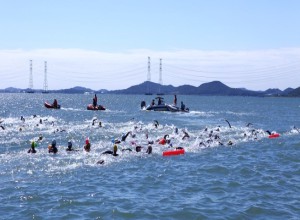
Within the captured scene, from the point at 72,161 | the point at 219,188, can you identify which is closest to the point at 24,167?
the point at 72,161

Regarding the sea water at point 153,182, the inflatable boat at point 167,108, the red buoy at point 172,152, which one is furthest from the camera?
the inflatable boat at point 167,108

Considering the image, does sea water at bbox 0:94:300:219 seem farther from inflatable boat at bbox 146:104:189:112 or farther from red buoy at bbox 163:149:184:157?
inflatable boat at bbox 146:104:189:112

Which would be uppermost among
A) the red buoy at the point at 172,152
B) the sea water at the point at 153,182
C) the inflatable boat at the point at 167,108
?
the inflatable boat at the point at 167,108

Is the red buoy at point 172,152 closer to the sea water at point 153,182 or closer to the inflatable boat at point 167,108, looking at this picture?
the sea water at point 153,182

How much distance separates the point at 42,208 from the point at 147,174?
7512 millimetres

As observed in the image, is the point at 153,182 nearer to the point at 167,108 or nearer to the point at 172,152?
the point at 172,152

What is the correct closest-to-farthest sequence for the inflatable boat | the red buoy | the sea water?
the sea water, the red buoy, the inflatable boat

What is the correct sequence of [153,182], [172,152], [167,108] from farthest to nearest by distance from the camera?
[167,108] < [172,152] < [153,182]

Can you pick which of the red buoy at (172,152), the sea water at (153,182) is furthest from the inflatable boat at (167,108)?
the red buoy at (172,152)

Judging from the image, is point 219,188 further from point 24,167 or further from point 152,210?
point 24,167

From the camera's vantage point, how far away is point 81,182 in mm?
21000

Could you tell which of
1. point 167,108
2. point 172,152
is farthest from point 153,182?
point 167,108

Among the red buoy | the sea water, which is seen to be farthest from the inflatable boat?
the red buoy

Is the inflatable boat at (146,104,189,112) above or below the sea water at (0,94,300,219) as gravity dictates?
above
